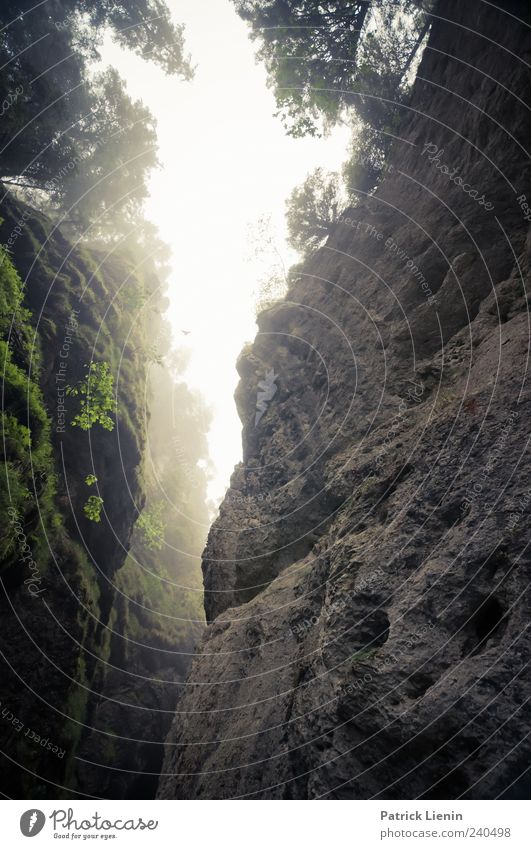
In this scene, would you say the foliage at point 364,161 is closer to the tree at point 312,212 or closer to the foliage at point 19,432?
the tree at point 312,212

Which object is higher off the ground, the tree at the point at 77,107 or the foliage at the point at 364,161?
the tree at the point at 77,107

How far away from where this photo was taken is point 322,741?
5977 millimetres

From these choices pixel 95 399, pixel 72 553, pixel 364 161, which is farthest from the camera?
pixel 364 161

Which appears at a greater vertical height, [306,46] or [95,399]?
[306,46]

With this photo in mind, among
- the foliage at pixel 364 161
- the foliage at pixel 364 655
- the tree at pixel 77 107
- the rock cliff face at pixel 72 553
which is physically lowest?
the foliage at pixel 364 655

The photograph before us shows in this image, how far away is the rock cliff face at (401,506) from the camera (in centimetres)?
534

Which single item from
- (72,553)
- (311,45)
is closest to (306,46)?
(311,45)

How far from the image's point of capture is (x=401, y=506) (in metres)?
7.43

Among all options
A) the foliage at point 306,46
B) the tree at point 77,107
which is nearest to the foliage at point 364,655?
the foliage at point 306,46

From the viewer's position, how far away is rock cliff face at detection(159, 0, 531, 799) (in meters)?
5.34

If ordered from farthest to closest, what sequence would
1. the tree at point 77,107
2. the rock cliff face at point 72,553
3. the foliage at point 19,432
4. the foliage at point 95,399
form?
the tree at point 77,107 < the foliage at point 95,399 < the rock cliff face at point 72,553 < the foliage at point 19,432

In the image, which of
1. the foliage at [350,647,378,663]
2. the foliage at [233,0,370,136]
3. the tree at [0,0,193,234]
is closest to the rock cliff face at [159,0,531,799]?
the foliage at [350,647,378,663]

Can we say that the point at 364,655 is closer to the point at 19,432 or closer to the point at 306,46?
the point at 19,432
